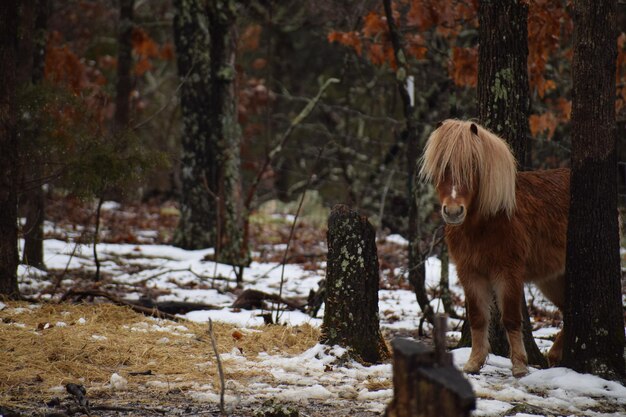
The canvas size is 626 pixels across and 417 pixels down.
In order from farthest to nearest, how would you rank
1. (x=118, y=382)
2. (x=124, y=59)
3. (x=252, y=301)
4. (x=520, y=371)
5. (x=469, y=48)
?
(x=124, y=59), (x=469, y=48), (x=252, y=301), (x=520, y=371), (x=118, y=382)

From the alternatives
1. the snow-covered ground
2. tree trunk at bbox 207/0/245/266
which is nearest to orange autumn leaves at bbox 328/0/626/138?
tree trunk at bbox 207/0/245/266

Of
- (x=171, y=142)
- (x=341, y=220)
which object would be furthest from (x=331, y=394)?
(x=171, y=142)

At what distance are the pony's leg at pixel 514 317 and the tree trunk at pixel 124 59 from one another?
12.9 m

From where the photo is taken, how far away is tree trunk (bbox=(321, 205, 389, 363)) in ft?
20.1

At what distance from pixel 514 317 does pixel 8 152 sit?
5287 millimetres

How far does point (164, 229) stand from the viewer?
16672mm

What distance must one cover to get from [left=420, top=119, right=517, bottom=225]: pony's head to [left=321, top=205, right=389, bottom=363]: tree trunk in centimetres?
86

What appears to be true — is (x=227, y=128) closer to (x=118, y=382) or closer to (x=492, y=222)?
(x=492, y=222)

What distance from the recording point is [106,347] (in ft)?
19.9

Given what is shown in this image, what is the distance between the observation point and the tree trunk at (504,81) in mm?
6348

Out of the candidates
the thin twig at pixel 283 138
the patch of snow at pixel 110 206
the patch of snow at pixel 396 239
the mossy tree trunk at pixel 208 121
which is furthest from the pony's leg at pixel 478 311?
the patch of snow at pixel 110 206

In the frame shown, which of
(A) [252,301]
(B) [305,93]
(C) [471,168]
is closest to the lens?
(C) [471,168]

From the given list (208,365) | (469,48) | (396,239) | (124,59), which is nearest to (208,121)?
(396,239)

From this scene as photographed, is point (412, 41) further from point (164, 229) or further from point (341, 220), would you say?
point (164, 229)
